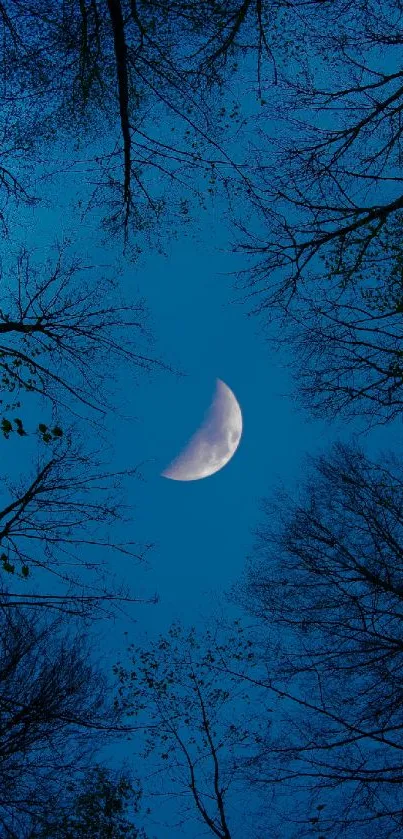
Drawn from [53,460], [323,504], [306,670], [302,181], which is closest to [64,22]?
[302,181]

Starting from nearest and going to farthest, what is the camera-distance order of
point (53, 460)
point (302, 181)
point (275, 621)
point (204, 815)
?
1. point (302, 181)
2. point (53, 460)
3. point (275, 621)
4. point (204, 815)

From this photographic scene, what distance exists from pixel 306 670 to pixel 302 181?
636cm

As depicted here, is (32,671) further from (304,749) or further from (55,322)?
(55,322)

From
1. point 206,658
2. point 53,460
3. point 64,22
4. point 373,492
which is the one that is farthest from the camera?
point 206,658

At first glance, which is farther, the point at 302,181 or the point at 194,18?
the point at 302,181

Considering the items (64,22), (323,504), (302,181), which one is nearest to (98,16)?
(64,22)

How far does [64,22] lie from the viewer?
514 cm

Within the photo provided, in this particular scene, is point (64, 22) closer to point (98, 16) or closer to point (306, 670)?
point (98, 16)

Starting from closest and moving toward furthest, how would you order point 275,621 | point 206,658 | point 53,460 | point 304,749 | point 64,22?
point 64,22 → point 304,749 → point 53,460 → point 275,621 → point 206,658

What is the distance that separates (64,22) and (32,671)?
931 centimetres

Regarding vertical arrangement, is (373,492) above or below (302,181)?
below

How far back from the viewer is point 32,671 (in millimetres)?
8484

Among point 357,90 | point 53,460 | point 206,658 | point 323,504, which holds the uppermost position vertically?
point 357,90

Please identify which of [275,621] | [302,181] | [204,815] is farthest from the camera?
[204,815]
